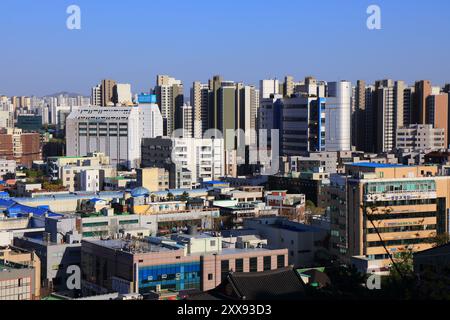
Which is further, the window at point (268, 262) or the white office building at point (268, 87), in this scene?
the white office building at point (268, 87)


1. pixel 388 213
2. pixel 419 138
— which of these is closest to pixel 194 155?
pixel 419 138

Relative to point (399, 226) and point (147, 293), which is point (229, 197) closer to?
point (399, 226)

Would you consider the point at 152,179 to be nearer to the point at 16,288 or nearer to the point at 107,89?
the point at 16,288

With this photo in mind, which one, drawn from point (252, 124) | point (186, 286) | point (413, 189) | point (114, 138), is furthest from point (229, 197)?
point (252, 124)

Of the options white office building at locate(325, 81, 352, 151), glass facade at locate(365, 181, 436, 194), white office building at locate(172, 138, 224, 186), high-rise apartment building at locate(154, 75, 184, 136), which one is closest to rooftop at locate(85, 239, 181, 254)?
glass facade at locate(365, 181, 436, 194)

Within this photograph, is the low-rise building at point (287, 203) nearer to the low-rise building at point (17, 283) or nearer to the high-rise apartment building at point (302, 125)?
the high-rise apartment building at point (302, 125)

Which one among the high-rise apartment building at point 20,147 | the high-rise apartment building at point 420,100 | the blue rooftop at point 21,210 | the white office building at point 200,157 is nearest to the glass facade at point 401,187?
the blue rooftop at point 21,210

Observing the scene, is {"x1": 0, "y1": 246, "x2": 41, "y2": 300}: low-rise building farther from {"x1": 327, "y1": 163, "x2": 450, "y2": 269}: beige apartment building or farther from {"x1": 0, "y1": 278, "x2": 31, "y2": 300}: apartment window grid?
{"x1": 327, "y1": 163, "x2": 450, "y2": 269}: beige apartment building
